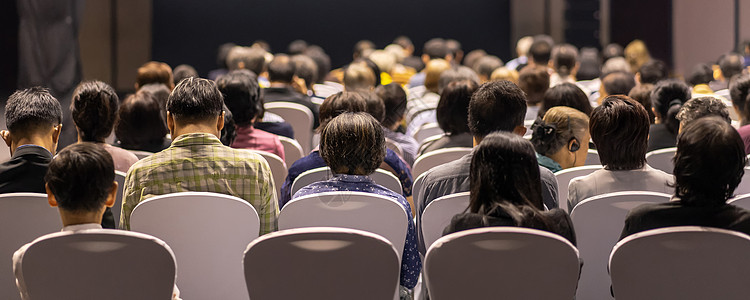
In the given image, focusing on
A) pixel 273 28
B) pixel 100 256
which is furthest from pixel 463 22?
pixel 100 256

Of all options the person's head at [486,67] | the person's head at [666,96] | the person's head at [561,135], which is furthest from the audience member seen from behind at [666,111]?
the person's head at [486,67]

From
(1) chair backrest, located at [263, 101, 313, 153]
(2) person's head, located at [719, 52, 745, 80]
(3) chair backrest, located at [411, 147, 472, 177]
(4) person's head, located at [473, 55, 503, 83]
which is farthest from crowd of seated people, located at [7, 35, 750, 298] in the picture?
(4) person's head, located at [473, 55, 503, 83]

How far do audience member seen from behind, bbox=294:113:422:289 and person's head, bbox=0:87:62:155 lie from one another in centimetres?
131

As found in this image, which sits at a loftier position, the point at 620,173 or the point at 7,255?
the point at 620,173

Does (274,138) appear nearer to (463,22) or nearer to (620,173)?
(620,173)

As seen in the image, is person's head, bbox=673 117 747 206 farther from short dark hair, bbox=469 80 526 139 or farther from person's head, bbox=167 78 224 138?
person's head, bbox=167 78 224 138

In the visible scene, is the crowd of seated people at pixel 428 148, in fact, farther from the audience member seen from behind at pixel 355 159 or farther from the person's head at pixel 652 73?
the person's head at pixel 652 73

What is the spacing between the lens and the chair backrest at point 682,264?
7.93ft

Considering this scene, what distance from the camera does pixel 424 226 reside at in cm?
317

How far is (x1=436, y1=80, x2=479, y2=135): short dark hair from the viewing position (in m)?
5.00

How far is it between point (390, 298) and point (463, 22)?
1689 cm

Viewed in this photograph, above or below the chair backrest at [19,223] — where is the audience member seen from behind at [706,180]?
above

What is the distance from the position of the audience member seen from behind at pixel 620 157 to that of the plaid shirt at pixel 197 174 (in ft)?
4.17

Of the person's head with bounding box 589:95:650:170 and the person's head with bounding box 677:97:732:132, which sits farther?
the person's head with bounding box 677:97:732:132
